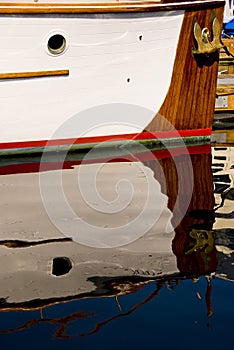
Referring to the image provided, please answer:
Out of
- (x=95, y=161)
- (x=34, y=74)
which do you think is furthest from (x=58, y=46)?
(x=95, y=161)

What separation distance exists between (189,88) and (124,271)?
21.3 feet

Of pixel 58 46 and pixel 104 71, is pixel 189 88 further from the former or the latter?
pixel 58 46

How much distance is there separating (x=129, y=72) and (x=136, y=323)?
691cm

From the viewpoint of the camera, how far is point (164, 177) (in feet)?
28.5

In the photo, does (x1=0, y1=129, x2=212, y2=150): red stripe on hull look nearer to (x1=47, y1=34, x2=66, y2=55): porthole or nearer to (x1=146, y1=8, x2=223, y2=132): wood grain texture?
(x1=146, y1=8, x2=223, y2=132): wood grain texture

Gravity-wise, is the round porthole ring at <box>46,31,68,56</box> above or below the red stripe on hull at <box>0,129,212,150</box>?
above

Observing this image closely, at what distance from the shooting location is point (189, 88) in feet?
36.6

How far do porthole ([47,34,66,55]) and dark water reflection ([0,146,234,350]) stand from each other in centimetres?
251

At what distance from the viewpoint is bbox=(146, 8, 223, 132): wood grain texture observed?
1088 centimetres

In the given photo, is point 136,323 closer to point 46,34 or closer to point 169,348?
point 169,348

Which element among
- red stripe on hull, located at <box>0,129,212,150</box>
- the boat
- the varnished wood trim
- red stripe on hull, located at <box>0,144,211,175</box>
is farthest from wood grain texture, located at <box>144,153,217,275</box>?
Result: the varnished wood trim

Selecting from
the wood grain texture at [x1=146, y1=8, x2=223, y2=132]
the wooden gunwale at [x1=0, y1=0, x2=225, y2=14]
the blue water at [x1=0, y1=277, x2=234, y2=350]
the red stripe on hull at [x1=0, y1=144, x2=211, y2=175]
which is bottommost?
the blue water at [x1=0, y1=277, x2=234, y2=350]

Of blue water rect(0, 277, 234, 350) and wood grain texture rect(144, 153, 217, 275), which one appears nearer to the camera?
blue water rect(0, 277, 234, 350)

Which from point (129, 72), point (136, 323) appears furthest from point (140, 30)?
point (136, 323)
